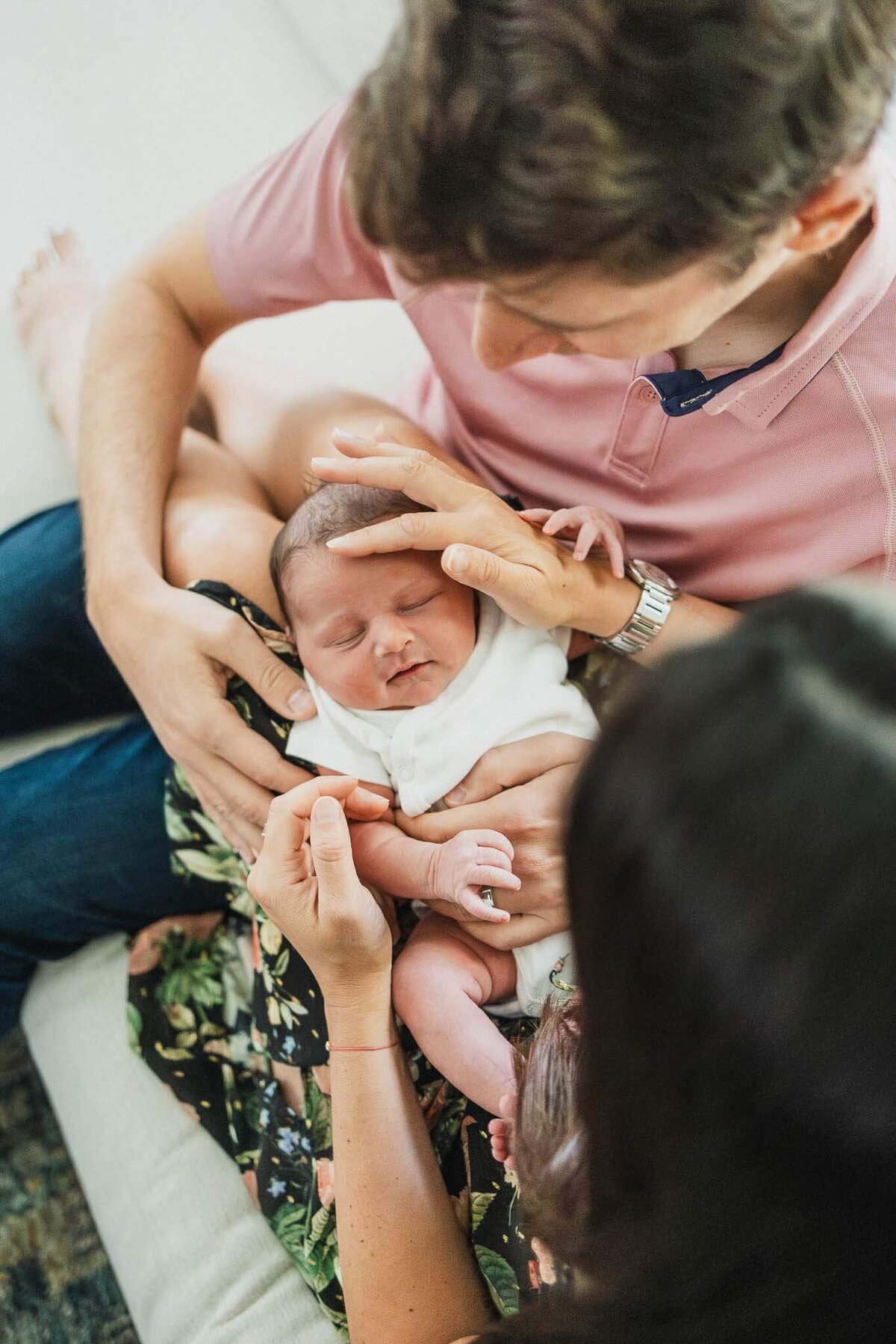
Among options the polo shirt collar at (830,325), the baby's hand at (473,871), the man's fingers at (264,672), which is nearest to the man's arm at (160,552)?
the man's fingers at (264,672)

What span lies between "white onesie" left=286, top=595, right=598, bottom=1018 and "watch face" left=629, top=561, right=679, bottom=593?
12 cm

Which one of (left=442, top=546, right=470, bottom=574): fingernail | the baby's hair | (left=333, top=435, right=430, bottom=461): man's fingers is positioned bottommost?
(left=442, top=546, right=470, bottom=574): fingernail

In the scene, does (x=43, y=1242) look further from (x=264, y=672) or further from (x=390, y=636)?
(x=390, y=636)

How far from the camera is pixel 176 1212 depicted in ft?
3.64

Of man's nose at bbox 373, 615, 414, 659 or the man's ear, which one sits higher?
the man's ear

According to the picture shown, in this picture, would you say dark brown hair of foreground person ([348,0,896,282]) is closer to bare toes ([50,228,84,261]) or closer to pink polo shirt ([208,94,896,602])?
pink polo shirt ([208,94,896,602])

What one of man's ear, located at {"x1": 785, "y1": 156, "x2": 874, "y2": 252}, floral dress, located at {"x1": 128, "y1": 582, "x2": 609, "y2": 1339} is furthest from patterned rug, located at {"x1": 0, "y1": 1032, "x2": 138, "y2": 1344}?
man's ear, located at {"x1": 785, "y1": 156, "x2": 874, "y2": 252}

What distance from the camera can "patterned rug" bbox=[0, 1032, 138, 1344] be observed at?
4.48 feet

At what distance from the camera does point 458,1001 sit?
3.08ft

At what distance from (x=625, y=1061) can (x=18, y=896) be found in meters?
0.95

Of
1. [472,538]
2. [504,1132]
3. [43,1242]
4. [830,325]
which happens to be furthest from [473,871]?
[43,1242]

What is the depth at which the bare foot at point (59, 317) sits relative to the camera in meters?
1.50

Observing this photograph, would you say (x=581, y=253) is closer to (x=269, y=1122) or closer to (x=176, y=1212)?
(x=269, y=1122)

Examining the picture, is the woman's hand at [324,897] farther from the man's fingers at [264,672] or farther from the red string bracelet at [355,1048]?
the man's fingers at [264,672]
